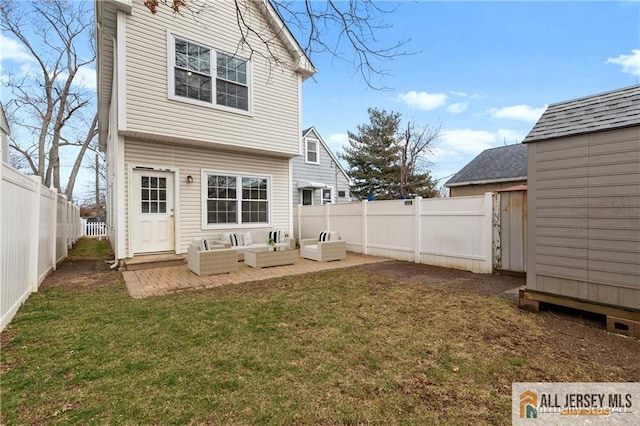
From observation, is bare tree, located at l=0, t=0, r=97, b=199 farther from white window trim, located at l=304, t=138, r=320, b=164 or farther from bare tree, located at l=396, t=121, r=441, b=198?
bare tree, located at l=396, t=121, r=441, b=198

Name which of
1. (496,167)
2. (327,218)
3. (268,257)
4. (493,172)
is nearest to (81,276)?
(268,257)

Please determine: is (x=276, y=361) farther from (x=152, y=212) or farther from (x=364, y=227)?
(x=364, y=227)

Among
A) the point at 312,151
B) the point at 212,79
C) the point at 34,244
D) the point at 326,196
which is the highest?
the point at 212,79

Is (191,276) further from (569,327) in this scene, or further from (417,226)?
(569,327)

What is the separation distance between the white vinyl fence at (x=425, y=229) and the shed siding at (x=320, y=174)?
6.04 metres

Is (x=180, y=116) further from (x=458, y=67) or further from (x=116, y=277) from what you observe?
(x=458, y=67)

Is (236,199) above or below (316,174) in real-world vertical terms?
below

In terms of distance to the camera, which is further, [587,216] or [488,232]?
[488,232]

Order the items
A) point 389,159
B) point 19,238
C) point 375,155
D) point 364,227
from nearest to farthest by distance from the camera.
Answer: point 19,238
point 364,227
point 389,159
point 375,155

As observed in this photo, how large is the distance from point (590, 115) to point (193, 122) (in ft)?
26.5

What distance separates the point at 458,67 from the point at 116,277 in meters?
13.0

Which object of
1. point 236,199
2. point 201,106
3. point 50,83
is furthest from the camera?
point 50,83

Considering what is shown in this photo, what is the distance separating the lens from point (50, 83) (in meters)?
17.9

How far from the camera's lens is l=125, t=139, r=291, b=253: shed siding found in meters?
7.71
